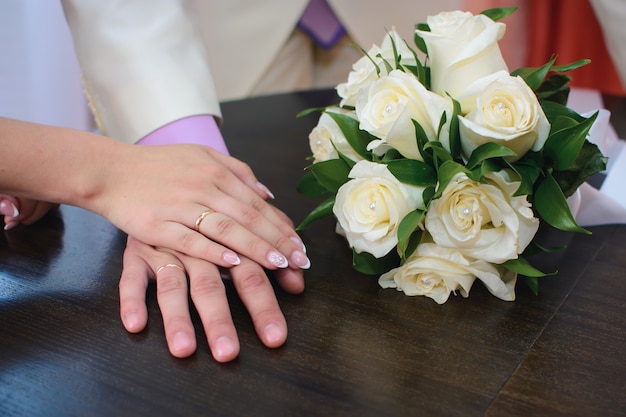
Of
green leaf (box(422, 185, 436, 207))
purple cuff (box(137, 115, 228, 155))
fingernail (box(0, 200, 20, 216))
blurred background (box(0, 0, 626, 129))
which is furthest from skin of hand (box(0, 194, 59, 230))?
blurred background (box(0, 0, 626, 129))

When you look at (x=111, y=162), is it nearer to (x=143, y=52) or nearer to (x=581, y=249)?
(x=143, y=52)

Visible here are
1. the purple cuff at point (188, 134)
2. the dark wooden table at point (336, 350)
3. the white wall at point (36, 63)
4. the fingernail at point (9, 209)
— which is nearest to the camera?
the dark wooden table at point (336, 350)

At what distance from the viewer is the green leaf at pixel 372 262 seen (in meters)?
0.80

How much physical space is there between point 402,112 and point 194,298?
300mm

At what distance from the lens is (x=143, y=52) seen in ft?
3.81

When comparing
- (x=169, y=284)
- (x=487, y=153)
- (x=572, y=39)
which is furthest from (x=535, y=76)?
(x=572, y=39)

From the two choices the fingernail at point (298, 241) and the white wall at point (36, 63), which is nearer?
the fingernail at point (298, 241)

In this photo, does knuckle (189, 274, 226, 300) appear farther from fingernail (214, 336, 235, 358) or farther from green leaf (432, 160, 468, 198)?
green leaf (432, 160, 468, 198)

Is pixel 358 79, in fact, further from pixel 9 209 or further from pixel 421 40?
pixel 9 209

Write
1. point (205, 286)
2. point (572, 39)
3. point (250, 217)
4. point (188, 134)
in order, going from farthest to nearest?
1. point (572, 39)
2. point (188, 134)
3. point (250, 217)
4. point (205, 286)

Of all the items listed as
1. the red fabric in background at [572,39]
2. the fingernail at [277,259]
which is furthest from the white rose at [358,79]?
the red fabric in background at [572,39]

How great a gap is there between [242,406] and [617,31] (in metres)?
1.12

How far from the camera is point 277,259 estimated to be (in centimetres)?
81

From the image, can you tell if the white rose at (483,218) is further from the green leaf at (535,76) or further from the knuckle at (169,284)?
the knuckle at (169,284)
